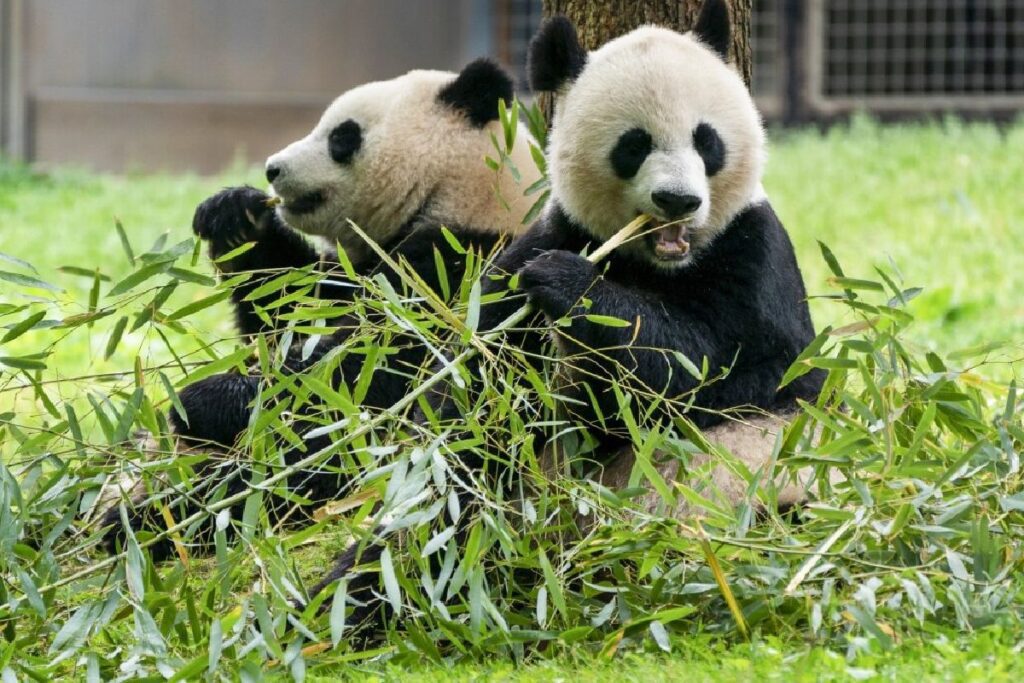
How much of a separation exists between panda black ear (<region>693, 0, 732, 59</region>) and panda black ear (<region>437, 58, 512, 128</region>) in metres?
0.99

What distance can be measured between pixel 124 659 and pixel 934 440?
2.10 meters

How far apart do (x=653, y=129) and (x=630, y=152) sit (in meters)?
0.09

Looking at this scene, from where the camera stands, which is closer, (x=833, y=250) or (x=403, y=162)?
(x=403, y=162)

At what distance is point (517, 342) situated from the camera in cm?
387

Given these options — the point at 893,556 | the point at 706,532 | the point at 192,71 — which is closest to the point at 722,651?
the point at 706,532

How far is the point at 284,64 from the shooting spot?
534 inches

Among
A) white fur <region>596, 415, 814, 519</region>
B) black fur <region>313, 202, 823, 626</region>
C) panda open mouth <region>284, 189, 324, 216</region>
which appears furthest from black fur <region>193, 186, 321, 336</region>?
white fur <region>596, 415, 814, 519</region>

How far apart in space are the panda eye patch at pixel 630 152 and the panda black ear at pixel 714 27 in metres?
0.53

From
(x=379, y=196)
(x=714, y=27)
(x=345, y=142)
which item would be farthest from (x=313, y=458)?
(x=345, y=142)

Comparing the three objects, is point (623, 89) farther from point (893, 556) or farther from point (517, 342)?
point (893, 556)

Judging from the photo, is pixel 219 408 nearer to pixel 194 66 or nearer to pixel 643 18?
pixel 643 18

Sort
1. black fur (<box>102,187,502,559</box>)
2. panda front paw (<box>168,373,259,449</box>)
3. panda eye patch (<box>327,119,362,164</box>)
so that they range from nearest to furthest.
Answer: black fur (<box>102,187,502,559</box>) < panda front paw (<box>168,373,259,449</box>) < panda eye patch (<box>327,119,362,164</box>)

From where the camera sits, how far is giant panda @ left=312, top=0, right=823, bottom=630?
3500 mm

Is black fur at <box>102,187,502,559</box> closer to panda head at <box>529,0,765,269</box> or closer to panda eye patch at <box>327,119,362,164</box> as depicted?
panda eye patch at <box>327,119,362,164</box>
